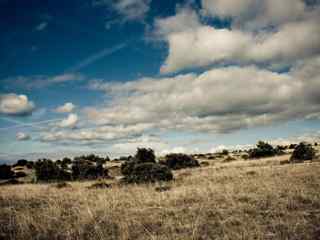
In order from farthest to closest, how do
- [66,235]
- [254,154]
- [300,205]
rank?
[254,154] < [300,205] < [66,235]

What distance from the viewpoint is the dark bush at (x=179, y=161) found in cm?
3429

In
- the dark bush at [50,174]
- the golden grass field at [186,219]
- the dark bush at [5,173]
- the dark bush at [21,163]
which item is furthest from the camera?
the dark bush at [21,163]

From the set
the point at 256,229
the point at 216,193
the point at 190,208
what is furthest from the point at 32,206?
the point at 256,229

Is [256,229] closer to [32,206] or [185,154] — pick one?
[32,206]

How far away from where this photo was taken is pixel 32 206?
1039 cm

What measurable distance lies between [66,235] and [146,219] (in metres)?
2.20

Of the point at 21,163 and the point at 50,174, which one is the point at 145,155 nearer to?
the point at 50,174

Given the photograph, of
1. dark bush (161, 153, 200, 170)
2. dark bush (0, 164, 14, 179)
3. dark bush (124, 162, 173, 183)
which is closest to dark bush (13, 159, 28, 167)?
dark bush (0, 164, 14, 179)

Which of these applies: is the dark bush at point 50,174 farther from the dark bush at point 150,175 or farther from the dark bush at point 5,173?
the dark bush at point 150,175

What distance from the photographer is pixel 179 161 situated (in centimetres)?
3503

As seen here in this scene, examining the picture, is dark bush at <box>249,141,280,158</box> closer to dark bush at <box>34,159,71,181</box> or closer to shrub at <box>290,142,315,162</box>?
shrub at <box>290,142,315,162</box>

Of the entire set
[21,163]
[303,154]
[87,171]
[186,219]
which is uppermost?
[21,163]

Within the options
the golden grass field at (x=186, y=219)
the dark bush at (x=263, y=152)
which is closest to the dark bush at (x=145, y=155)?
the dark bush at (x=263, y=152)

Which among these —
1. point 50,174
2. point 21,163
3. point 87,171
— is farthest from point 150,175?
point 21,163
